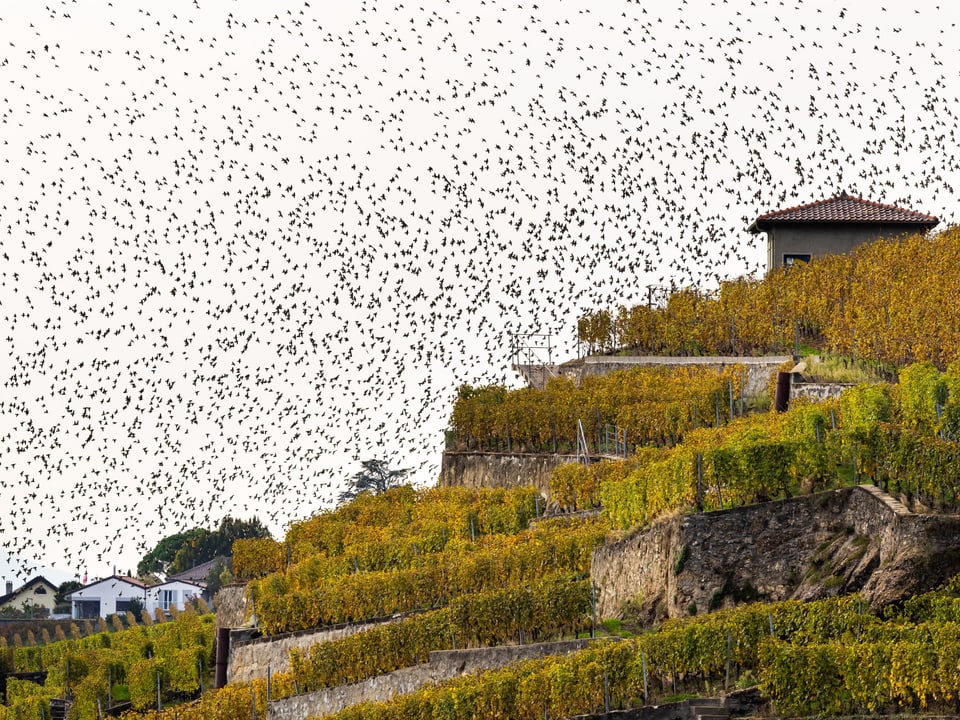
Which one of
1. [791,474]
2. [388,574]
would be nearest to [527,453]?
[388,574]

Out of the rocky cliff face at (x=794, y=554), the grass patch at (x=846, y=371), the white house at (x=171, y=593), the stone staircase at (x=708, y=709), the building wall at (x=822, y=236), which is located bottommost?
the white house at (x=171, y=593)

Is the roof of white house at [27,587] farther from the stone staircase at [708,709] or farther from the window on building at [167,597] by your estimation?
the stone staircase at [708,709]

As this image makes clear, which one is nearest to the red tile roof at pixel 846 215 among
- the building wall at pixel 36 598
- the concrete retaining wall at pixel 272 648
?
the concrete retaining wall at pixel 272 648

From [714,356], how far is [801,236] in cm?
723

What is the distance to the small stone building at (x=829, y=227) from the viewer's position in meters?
58.2

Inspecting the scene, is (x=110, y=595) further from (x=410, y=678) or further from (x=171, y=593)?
(x=410, y=678)

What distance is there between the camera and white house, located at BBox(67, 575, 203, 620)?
395 ft

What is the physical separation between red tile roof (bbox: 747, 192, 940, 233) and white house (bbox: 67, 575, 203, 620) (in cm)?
6961

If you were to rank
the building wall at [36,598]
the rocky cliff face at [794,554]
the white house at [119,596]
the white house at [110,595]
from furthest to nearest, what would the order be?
the building wall at [36,598], the white house at [110,595], the white house at [119,596], the rocky cliff face at [794,554]

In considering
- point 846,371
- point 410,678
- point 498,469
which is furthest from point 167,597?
point 410,678

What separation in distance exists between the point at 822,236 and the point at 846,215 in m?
0.99

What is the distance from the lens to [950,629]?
1015 inches

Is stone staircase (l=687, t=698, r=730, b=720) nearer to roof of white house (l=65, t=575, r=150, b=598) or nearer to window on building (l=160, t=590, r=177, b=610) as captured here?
window on building (l=160, t=590, r=177, b=610)

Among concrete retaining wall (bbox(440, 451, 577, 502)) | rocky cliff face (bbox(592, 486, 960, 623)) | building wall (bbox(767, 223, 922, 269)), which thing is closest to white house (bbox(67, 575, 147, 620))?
concrete retaining wall (bbox(440, 451, 577, 502))
